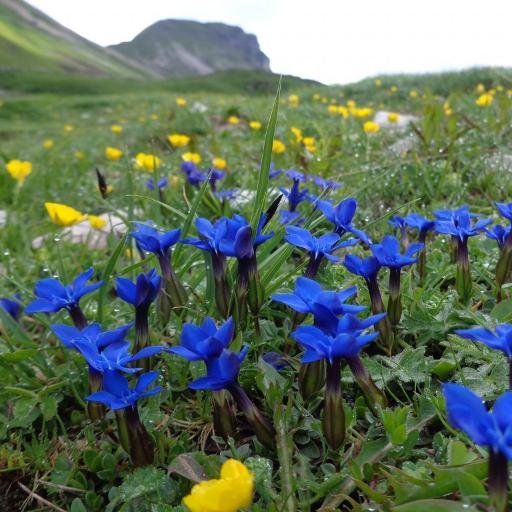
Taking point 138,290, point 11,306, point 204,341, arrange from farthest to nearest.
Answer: point 11,306 → point 138,290 → point 204,341

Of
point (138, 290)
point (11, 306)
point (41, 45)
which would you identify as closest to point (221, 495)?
point (138, 290)

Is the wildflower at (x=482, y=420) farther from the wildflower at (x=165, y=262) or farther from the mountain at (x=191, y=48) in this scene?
the mountain at (x=191, y=48)

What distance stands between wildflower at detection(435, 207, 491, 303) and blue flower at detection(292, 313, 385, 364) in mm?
704

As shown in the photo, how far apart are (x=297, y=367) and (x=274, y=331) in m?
0.24

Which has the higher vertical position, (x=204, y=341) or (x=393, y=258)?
(x=393, y=258)

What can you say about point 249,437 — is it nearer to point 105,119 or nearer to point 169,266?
point 169,266

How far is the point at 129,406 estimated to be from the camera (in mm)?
1316

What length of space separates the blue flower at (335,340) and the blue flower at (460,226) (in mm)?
694

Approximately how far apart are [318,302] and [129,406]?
19.9 inches

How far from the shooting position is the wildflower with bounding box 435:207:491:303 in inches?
67.8

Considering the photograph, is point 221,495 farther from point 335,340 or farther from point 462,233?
point 462,233

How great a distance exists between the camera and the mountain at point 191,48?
136 m

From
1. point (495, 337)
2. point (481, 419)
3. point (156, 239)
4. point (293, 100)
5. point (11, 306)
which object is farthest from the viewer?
point (293, 100)

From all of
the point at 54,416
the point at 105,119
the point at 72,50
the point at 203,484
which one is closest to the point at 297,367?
the point at 203,484
